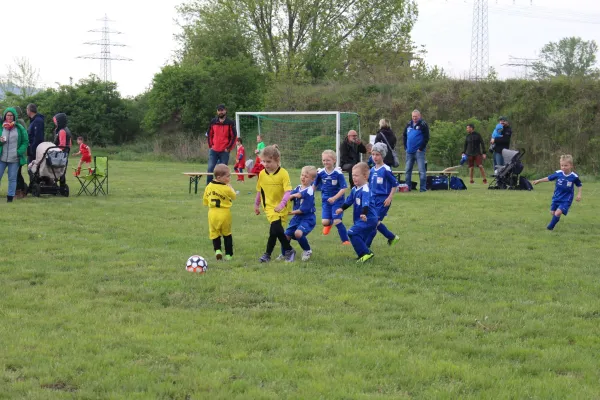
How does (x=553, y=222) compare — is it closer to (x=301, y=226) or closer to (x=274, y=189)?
(x=301, y=226)

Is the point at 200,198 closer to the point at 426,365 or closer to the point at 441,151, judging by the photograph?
the point at 426,365

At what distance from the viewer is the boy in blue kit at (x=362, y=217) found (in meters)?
8.91

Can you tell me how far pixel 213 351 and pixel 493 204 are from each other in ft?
38.9

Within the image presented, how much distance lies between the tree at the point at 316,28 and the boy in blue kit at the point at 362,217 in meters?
36.5

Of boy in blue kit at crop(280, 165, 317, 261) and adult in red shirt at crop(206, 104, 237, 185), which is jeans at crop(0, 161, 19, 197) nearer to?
adult in red shirt at crop(206, 104, 237, 185)

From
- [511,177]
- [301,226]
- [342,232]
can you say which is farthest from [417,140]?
[301,226]

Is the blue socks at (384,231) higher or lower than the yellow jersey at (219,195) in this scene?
lower

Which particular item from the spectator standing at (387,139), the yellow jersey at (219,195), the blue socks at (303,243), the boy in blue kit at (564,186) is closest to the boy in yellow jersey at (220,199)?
the yellow jersey at (219,195)

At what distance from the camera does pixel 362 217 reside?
28.8 feet

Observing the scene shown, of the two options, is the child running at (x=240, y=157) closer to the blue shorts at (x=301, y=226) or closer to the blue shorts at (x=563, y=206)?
the blue shorts at (x=563, y=206)

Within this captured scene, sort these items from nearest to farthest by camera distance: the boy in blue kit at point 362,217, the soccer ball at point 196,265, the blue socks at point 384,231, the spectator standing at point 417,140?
the soccer ball at point 196,265 < the boy in blue kit at point 362,217 < the blue socks at point 384,231 < the spectator standing at point 417,140

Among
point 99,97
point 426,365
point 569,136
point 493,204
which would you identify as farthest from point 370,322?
point 99,97

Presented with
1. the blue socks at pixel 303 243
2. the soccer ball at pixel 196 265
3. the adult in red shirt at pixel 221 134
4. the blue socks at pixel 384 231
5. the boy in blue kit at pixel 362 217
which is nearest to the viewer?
the soccer ball at pixel 196 265

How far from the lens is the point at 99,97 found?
41.7m
